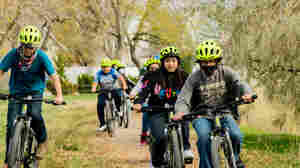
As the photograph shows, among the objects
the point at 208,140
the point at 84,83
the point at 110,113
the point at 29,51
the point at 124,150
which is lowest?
the point at 124,150

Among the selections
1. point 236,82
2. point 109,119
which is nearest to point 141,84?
point 236,82

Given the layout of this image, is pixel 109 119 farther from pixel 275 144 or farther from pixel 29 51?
pixel 29 51

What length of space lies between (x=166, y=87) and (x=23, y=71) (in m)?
1.98

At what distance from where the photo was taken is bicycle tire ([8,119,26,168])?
631cm

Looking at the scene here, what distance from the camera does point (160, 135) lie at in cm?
726

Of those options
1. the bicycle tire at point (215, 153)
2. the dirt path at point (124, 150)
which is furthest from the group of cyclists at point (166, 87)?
the dirt path at point (124, 150)

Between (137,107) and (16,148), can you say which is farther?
(137,107)

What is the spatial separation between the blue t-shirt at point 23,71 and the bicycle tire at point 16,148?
1.78 feet

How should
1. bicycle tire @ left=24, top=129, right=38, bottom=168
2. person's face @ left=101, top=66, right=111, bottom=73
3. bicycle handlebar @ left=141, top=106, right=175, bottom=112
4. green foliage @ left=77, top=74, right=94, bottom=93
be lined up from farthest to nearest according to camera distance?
1. green foliage @ left=77, top=74, right=94, bottom=93
2. person's face @ left=101, top=66, right=111, bottom=73
3. bicycle handlebar @ left=141, top=106, right=175, bottom=112
4. bicycle tire @ left=24, top=129, right=38, bottom=168

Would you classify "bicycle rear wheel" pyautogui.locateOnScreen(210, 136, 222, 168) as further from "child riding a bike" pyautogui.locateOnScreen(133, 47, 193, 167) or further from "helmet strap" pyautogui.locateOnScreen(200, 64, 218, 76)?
"child riding a bike" pyautogui.locateOnScreen(133, 47, 193, 167)

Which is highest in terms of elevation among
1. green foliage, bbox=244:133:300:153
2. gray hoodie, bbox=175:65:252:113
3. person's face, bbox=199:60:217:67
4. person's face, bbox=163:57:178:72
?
person's face, bbox=163:57:178:72

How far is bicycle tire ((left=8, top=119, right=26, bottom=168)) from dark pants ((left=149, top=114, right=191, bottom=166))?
1825 mm

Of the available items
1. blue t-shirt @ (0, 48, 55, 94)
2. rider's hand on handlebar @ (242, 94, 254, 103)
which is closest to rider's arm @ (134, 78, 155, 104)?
blue t-shirt @ (0, 48, 55, 94)

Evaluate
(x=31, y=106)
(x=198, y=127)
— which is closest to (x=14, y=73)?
(x=31, y=106)
